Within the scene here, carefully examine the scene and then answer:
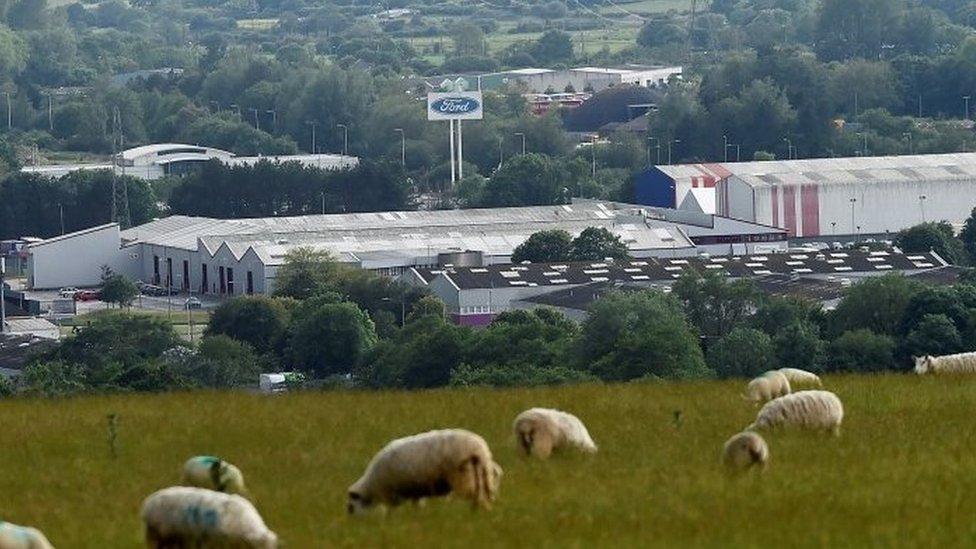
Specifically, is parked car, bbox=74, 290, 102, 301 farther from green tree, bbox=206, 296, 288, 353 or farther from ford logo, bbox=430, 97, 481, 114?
ford logo, bbox=430, 97, 481, 114

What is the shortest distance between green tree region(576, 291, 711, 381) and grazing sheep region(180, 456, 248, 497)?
54.4 feet

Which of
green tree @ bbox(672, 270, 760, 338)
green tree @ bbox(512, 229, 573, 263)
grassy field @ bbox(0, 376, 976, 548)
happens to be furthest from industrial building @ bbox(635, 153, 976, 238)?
grassy field @ bbox(0, 376, 976, 548)

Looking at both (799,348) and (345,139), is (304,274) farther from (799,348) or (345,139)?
(345,139)

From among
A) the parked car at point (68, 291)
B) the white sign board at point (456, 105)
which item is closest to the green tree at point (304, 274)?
the parked car at point (68, 291)

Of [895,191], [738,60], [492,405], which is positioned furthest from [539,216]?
[492,405]

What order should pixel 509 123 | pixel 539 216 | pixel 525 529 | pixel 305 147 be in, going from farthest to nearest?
pixel 305 147
pixel 509 123
pixel 539 216
pixel 525 529

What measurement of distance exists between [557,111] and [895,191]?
37149 mm

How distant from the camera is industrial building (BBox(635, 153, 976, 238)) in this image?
64.9m

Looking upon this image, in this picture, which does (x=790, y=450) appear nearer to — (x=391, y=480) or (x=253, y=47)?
(x=391, y=480)

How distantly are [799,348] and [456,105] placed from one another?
173 feet

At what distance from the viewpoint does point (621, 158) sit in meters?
86.8

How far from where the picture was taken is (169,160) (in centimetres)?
8900

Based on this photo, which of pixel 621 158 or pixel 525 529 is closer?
pixel 525 529

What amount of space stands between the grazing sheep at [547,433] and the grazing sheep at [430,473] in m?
1.54
